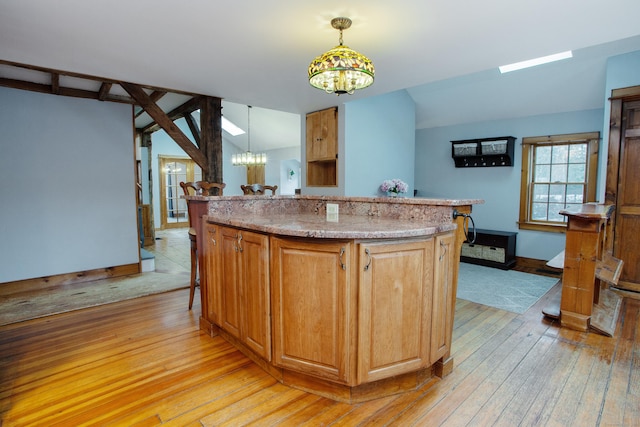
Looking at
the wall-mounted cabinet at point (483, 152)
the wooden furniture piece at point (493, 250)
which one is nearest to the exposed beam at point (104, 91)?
the wall-mounted cabinet at point (483, 152)

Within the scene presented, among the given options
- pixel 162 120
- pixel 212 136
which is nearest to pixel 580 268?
pixel 212 136

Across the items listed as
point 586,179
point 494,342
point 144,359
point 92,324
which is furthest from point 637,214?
point 92,324

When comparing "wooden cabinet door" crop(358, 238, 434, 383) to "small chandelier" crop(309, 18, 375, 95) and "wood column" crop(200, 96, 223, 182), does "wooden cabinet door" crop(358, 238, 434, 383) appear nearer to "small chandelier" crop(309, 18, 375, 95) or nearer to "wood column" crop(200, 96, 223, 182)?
"small chandelier" crop(309, 18, 375, 95)

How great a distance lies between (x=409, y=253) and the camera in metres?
1.83

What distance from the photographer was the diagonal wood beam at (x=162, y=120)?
371cm

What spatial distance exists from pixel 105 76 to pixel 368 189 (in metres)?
3.27

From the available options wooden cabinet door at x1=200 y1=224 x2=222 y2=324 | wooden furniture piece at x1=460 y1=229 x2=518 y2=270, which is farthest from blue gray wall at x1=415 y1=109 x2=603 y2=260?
wooden cabinet door at x1=200 y1=224 x2=222 y2=324

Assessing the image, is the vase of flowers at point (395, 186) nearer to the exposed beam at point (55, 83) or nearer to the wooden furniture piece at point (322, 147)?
the wooden furniture piece at point (322, 147)

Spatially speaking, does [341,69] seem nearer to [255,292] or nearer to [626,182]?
[255,292]

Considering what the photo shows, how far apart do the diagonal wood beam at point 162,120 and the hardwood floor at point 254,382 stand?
6.83 feet

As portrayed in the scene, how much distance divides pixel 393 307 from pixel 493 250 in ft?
13.4

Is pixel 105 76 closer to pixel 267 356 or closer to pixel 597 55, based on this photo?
pixel 267 356

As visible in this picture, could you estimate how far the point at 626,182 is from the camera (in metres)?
3.83

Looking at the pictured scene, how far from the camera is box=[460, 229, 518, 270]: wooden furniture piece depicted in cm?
508
